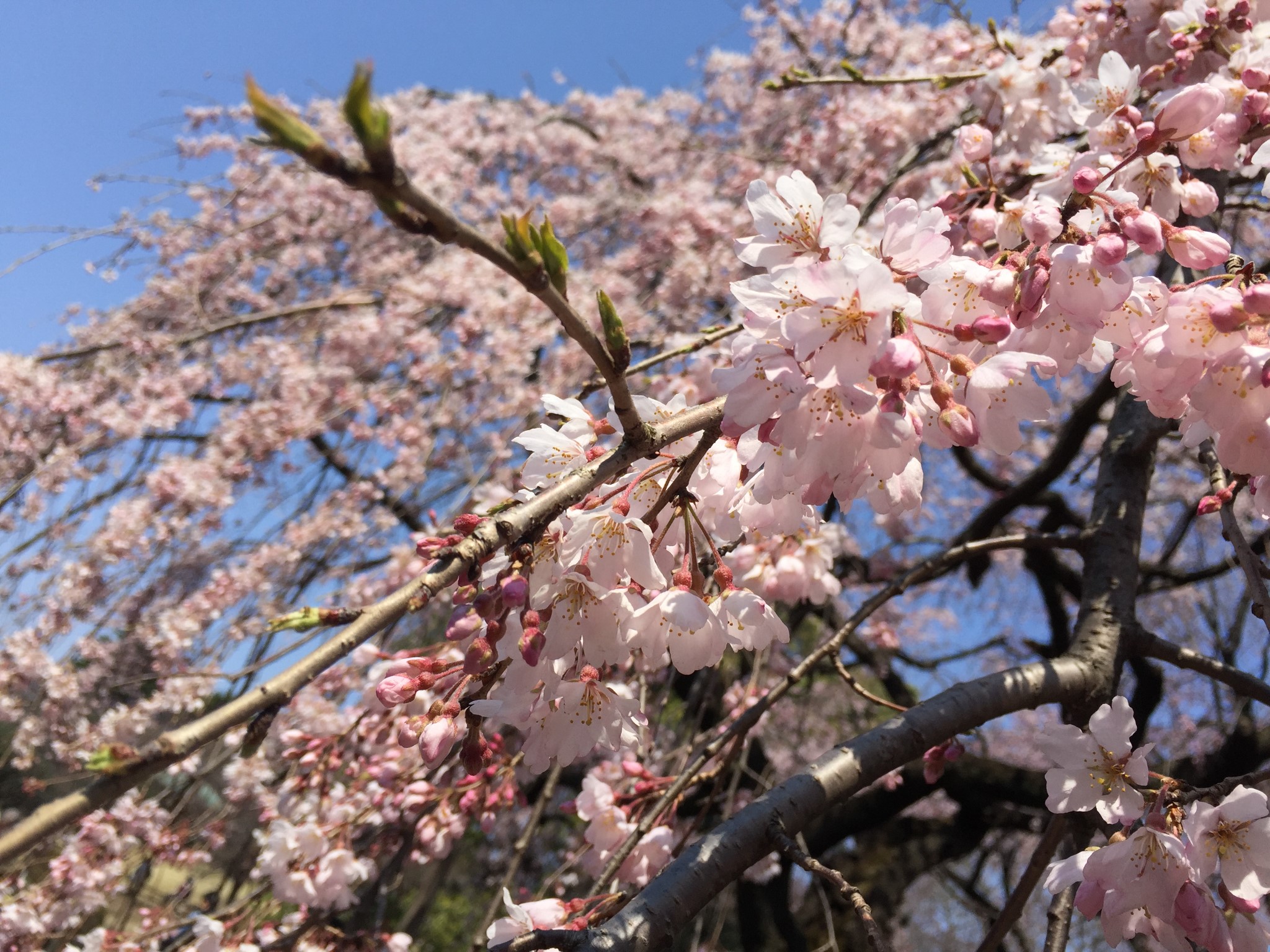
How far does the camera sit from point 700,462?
106 centimetres

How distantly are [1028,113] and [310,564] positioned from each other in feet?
13.7

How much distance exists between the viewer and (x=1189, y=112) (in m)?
1.06

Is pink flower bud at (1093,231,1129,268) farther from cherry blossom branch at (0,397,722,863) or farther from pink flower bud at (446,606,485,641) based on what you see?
pink flower bud at (446,606,485,641)

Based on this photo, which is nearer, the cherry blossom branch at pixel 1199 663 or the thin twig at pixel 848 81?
the cherry blossom branch at pixel 1199 663

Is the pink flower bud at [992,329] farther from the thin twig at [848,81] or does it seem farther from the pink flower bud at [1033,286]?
the thin twig at [848,81]

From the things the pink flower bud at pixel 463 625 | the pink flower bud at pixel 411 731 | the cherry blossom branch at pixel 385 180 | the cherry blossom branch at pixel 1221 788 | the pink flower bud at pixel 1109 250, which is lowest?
the cherry blossom branch at pixel 1221 788

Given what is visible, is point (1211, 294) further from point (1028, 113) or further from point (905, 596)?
point (905, 596)

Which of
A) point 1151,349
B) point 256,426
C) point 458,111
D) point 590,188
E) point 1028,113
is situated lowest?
point 1151,349

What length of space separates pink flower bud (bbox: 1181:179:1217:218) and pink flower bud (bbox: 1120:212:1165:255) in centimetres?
38

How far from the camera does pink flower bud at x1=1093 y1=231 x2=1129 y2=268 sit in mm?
862

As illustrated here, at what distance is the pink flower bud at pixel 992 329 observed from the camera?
31.2 inches

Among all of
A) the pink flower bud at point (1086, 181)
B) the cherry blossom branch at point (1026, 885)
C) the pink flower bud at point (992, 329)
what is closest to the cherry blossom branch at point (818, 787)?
the cherry blossom branch at point (1026, 885)

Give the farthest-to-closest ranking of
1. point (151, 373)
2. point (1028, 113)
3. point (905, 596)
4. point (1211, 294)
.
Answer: point (905, 596) < point (151, 373) < point (1028, 113) < point (1211, 294)

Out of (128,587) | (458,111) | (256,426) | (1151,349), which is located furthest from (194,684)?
(458,111)
